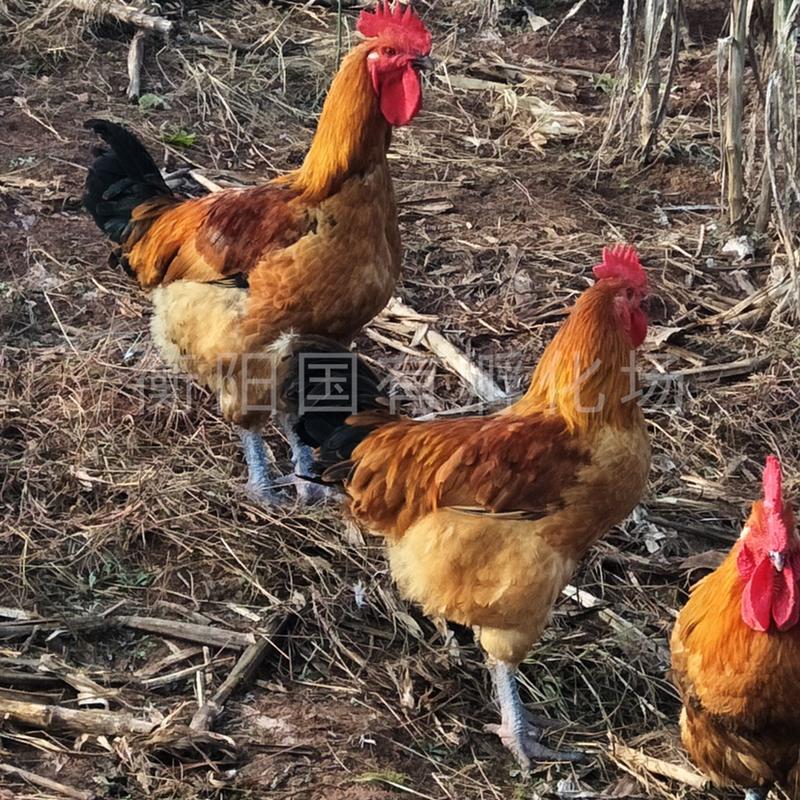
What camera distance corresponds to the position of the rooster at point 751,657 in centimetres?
298

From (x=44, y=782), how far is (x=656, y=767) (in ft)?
6.51

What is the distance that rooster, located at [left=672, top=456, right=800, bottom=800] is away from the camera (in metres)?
2.98

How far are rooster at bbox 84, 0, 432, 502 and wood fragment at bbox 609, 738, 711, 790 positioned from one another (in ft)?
6.39

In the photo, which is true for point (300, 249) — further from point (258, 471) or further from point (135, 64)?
point (135, 64)

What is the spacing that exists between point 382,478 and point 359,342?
2.13m

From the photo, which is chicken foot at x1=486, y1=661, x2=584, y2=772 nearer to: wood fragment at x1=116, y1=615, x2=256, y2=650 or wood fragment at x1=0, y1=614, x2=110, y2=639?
wood fragment at x1=116, y1=615, x2=256, y2=650

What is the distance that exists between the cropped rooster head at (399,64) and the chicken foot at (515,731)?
2.27 metres

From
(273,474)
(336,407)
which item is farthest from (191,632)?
(273,474)

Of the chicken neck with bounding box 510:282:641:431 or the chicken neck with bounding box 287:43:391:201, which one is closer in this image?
the chicken neck with bounding box 510:282:641:431

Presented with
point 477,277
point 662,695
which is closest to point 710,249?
point 477,277

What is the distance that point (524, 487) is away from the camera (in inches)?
142

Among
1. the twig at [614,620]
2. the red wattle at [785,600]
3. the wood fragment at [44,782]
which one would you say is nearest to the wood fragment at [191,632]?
the wood fragment at [44,782]

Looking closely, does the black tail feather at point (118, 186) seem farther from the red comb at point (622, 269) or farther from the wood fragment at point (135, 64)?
the wood fragment at point (135, 64)

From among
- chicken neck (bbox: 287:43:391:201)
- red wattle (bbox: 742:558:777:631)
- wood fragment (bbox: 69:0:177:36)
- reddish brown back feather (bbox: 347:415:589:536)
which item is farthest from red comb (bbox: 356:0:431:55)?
wood fragment (bbox: 69:0:177:36)
